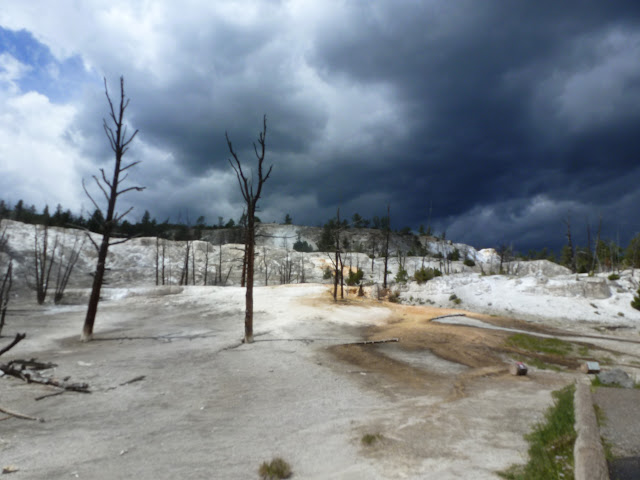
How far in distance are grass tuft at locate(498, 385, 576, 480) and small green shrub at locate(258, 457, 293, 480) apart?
2.83 metres

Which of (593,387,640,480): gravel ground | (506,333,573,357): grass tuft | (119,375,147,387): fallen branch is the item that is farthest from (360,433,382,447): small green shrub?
(506,333,573,357): grass tuft

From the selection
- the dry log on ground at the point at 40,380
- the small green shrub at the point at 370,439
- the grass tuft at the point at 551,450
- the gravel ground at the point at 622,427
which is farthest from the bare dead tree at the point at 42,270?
the gravel ground at the point at 622,427

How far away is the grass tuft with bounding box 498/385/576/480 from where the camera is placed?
4.04 meters

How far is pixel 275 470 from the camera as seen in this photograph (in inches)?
200

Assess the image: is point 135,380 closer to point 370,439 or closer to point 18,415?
point 18,415

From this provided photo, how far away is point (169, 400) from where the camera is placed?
29.1 ft

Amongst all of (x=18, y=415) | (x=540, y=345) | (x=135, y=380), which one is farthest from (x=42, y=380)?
(x=540, y=345)

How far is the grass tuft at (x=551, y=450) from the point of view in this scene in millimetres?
4043

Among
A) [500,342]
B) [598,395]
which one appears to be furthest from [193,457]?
[500,342]

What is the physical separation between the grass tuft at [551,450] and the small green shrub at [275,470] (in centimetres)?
283

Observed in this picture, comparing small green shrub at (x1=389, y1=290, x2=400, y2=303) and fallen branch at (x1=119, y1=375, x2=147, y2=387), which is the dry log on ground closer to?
fallen branch at (x1=119, y1=375, x2=147, y2=387)

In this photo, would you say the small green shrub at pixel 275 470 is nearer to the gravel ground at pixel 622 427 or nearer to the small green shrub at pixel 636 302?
the gravel ground at pixel 622 427

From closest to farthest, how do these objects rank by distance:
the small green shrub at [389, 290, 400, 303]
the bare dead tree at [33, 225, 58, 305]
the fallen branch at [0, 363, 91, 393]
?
the fallen branch at [0, 363, 91, 393] → the bare dead tree at [33, 225, 58, 305] → the small green shrub at [389, 290, 400, 303]

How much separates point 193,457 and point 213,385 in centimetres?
442
